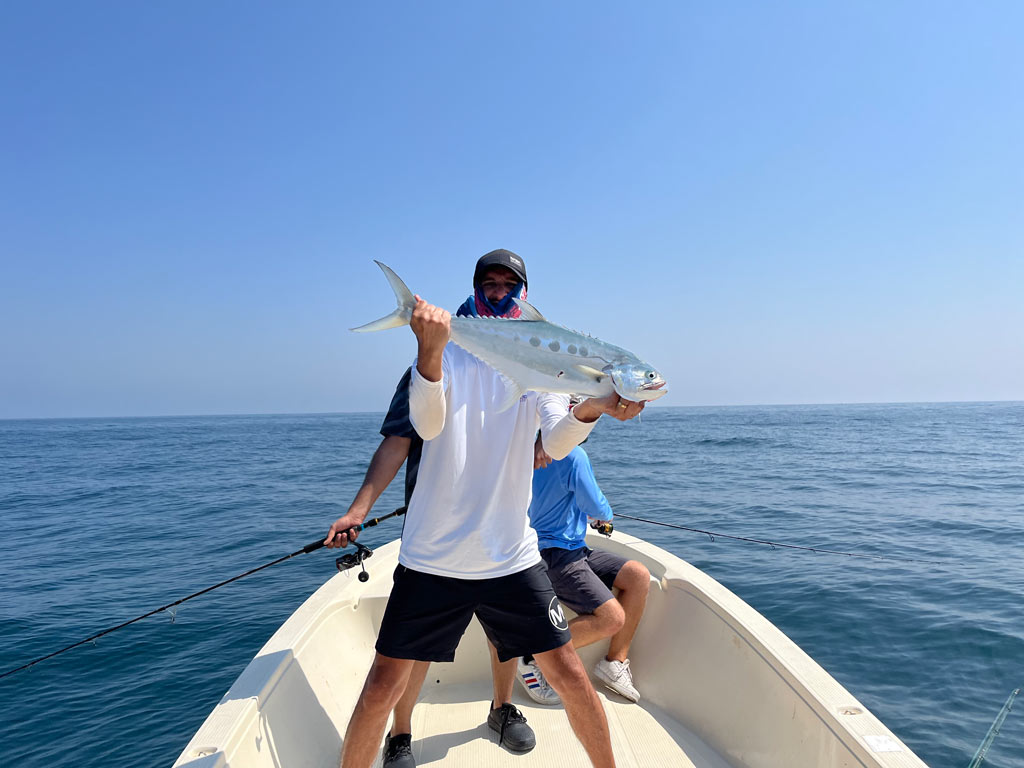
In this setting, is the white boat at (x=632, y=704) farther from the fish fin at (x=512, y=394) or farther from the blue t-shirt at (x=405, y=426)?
the fish fin at (x=512, y=394)

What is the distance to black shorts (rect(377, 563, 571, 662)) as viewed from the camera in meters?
2.24

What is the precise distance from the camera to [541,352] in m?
2.04

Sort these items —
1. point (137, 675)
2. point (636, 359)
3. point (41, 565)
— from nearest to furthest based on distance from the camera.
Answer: point (636, 359) < point (137, 675) < point (41, 565)

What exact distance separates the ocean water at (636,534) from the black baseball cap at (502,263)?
2.85 metres

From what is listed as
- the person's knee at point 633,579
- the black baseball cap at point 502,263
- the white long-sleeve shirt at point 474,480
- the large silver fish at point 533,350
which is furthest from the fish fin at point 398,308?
the person's knee at point 633,579

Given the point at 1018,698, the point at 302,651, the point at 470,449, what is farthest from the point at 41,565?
the point at 1018,698

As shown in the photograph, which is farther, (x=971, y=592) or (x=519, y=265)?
(x=971, y=592)

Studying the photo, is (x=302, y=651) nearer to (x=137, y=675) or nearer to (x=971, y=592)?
(x=137, y=675)

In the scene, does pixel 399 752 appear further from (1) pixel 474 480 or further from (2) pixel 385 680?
(1) pixel 474 480

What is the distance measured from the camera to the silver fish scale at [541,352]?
2016 mm

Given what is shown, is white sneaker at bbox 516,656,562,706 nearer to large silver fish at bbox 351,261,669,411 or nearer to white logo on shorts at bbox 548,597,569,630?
white logo on shorts at bbox 548,597,569,630

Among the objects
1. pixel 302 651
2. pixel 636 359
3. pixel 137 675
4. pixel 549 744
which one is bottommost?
pixel 137 675

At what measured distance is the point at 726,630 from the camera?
3379 millimetres

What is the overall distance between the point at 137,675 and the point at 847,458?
23.5m
